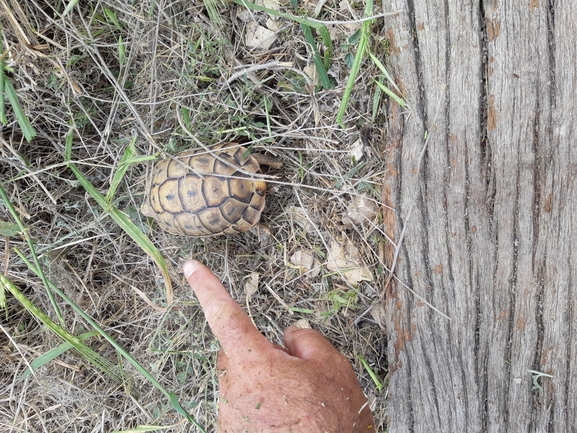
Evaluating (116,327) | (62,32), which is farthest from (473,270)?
(62,32)

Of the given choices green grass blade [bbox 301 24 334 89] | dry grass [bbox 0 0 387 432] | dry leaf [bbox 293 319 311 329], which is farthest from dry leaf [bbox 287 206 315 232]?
green grass blade [bbox 301 24 334 89]

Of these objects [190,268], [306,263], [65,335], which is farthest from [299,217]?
[65,335]

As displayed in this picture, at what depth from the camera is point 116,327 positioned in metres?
1.85

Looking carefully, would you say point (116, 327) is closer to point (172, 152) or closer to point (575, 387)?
point (172, 152)

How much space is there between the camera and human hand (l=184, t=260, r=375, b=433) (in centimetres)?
112

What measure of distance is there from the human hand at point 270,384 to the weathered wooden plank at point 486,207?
355mm

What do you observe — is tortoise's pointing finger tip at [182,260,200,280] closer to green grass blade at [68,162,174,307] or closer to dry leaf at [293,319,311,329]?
green grass blade at [68,162,174,307]

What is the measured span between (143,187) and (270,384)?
1.01 metres

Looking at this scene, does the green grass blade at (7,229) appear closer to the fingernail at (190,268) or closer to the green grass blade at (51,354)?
the green grass blade at (51,354)

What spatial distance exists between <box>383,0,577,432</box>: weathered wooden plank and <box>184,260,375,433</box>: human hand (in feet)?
1.16

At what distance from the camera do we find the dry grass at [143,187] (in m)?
1.58

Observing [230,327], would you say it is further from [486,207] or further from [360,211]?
[486,207]

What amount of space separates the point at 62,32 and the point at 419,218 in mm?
1413

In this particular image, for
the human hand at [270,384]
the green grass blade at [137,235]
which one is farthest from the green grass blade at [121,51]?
the human hand at [270,384]
